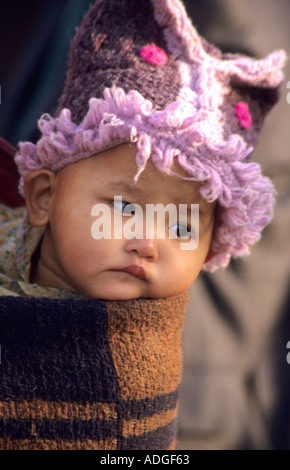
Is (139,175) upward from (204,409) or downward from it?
upward

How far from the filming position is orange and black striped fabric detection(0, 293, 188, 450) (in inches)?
31.2

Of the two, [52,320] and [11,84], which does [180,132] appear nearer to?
[52,320]

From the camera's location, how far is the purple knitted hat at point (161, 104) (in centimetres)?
88

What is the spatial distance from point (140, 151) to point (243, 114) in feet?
0.85

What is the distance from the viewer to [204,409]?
135 centimetres

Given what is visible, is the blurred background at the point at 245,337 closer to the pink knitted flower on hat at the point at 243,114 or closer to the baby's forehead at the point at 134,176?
the pink knitted flower on hat at the point at 243,114

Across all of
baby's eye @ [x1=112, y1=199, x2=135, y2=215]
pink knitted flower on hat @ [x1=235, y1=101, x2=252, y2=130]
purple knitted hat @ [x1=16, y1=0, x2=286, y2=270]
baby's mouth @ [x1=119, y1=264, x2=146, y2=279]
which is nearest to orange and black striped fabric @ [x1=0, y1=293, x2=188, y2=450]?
baby's mouth @ [x1=119, y1=264, x2=146, y2=279]

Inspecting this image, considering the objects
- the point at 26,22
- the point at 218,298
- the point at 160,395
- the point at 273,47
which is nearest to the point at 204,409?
the point at 218,298

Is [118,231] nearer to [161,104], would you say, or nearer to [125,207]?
[125,207]

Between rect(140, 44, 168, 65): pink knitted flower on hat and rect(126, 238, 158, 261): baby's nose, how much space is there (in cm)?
33

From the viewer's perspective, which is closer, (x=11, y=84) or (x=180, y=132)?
(x=180, y=132)

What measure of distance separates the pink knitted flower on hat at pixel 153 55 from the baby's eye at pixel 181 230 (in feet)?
1.00

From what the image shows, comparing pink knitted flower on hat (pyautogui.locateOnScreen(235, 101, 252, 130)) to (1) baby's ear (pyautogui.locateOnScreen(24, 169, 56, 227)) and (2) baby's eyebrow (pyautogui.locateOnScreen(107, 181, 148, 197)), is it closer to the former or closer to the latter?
(2) baby's eyebrow (pyautogui.locateOnScreen(107, 181, 148, 197))
